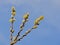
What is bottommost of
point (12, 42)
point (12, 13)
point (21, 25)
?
point (12, 42)

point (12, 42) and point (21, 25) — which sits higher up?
point (21, 25)

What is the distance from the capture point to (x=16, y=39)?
4711 mm

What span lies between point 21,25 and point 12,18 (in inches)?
10.4

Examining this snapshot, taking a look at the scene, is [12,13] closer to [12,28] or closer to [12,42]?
[12,28]

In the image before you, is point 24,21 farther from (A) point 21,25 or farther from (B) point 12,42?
(B) point 12,42

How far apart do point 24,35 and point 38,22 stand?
437 mm

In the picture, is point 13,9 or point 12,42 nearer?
point 12,42

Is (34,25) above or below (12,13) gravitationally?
below

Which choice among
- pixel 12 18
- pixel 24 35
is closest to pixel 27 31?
pixel 24 35

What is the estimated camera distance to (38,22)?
482 cm

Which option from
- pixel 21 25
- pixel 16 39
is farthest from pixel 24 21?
pixel 16 39

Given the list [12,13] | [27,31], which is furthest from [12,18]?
[27,31]

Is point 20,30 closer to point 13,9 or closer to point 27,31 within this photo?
point 27,31

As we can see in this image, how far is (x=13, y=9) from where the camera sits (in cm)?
491
